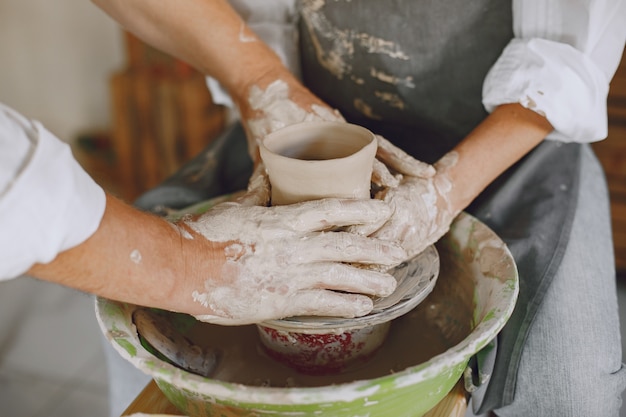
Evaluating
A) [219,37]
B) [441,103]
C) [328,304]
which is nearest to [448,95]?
[441,103]

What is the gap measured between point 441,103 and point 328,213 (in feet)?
1.73

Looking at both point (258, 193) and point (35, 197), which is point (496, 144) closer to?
point (258, 193)

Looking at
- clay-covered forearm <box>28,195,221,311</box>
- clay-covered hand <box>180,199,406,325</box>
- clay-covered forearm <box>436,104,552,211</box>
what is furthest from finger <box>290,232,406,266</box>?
clay-covered forearm <box>436,104,552,211</box>

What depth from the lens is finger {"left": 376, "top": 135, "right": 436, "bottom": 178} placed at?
970mm

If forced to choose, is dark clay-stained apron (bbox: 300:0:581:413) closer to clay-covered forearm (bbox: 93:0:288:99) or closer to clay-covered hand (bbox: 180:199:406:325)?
clay-covered forearm (bbox: 93:0:288:99)

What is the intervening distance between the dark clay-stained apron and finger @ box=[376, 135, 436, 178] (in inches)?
8.5

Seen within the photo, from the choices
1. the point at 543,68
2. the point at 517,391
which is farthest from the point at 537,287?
the point at 543,68

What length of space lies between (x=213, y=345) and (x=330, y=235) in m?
0.33

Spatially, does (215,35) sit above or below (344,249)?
above

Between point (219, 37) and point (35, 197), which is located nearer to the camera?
point (35, 197)

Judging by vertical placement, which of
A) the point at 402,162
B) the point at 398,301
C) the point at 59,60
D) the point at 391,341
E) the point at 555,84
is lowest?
the point at 59,60

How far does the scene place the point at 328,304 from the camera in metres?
0.80

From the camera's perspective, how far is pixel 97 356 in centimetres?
209

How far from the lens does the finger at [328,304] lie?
79cm
